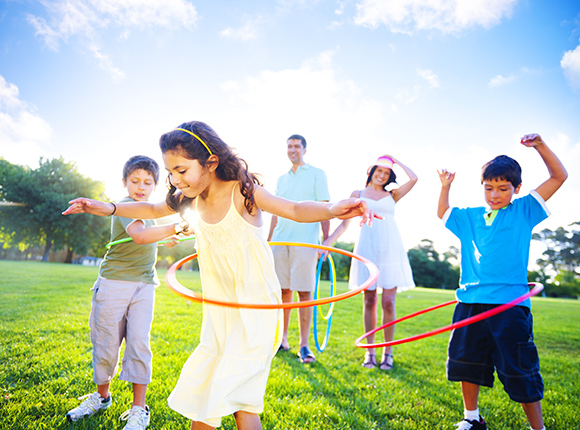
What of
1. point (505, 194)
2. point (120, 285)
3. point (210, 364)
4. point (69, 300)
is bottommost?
point (69, 300)

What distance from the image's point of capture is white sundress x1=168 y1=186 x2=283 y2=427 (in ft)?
6.64

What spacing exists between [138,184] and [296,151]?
2657 millimetres

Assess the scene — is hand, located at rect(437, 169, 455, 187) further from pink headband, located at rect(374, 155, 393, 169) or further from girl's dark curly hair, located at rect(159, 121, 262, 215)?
girl's dark curly hair, located at rect(159, 121, 262, 215)

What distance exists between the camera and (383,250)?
5105 millimetres

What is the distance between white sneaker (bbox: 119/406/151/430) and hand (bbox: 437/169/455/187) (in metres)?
3.31

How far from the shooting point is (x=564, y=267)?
62.3m

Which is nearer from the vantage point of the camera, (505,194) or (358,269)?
(505,194)

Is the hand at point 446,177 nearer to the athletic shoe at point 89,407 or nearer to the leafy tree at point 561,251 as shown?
the athletic shoe at point 89,407

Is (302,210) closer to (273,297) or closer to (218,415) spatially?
(273,297)

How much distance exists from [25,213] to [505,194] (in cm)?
3524

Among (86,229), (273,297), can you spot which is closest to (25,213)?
(86,229)

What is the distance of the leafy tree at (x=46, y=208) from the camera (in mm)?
29828

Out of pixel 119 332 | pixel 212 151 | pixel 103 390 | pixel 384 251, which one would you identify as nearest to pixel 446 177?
pixel 384 251

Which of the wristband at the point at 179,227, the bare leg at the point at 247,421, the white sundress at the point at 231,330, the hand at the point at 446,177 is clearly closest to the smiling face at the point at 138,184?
the wristband at the point at 179,227
